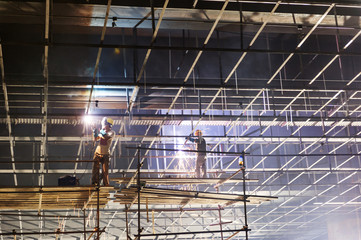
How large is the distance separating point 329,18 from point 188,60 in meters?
4.69

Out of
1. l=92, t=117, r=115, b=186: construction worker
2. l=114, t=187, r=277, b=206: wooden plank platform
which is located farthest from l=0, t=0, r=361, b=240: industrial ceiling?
l=114, t=187, r=277, b=206: wooden plank platform

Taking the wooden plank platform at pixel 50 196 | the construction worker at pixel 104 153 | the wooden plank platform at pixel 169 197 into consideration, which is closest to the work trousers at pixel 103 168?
the construction worker at pixel 104 153

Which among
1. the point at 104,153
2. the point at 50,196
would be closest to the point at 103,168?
the point at 104,153

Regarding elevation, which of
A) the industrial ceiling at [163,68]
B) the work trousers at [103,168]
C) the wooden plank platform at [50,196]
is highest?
the industrial ceiling at [163,68]

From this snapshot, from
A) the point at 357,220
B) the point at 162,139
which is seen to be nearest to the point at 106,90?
the point at 162,139

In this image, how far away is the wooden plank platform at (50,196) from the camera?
11320mm

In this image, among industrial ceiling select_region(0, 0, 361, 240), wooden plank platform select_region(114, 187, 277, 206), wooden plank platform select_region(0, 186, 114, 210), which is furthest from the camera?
industrial ceiling select_region(0, 0, 361, 240)

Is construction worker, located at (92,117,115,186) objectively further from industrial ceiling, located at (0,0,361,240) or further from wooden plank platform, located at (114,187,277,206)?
wooden plank platform, located at (114,187,277,206)

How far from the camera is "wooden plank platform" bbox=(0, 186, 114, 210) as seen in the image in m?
11.3

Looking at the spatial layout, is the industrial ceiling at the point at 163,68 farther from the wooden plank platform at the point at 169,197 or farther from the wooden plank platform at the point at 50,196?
the wooden plank platform at the point at 169,197

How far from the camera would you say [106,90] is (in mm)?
15984

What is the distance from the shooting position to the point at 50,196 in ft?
39.6

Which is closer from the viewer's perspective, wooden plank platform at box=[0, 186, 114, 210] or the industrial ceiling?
wooden plank platform at box=[0, 186, 114, 210]

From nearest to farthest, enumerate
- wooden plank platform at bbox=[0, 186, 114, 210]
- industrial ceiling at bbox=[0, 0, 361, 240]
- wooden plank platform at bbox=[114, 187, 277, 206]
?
wooden plank platform at bbox=[0, 186, 114, 210] < wooden plank platform at bbox=[114, 187, 277, 206] < industrial ceiling at bbox=[0, 0, 361, 240]
